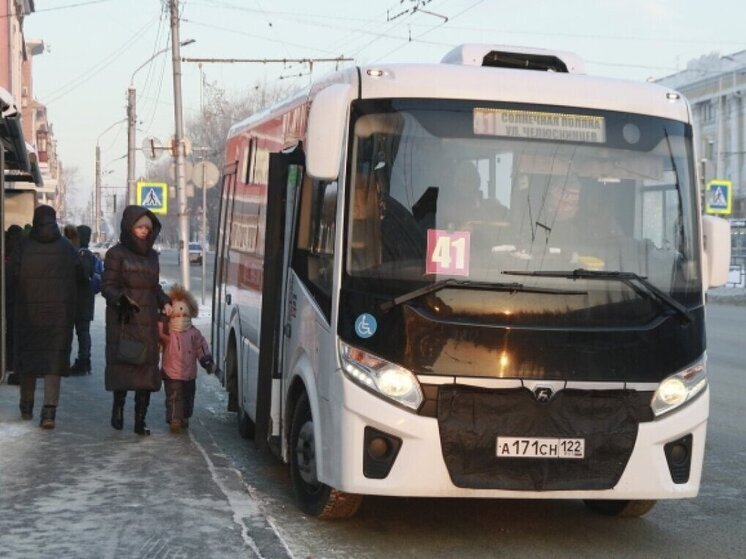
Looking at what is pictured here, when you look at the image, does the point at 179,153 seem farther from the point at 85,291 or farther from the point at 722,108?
the point at 722,108

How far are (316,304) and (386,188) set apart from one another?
0.80m

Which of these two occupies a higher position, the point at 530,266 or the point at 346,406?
the point at 530,266

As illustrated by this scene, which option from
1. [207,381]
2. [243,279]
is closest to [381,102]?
[243,279]

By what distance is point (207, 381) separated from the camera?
1499 cm

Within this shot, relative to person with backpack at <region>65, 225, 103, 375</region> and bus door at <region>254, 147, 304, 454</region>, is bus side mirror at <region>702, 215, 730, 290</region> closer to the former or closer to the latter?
bus door at <region>254, 147, 304, 454</region>

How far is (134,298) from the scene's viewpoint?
970cm

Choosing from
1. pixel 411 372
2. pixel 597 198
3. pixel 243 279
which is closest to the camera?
pixel 411 372

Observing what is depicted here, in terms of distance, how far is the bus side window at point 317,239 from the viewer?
22.5 feet

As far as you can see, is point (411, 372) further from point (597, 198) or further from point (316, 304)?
point (597, 198)

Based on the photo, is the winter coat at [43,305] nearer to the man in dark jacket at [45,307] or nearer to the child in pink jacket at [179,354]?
the man in dark jacket at [45,307]

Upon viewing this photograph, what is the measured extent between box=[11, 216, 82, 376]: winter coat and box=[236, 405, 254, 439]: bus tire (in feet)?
4.69

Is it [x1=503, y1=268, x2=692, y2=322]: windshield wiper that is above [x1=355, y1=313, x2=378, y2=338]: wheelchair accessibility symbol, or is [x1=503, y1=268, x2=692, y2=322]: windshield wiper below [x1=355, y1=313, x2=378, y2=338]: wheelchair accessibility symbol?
above

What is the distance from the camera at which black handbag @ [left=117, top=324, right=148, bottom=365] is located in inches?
380

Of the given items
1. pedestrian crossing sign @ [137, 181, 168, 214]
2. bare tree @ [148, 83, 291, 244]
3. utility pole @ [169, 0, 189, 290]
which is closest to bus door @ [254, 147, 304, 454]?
utility pole @ [169, 0, 189, 290]
